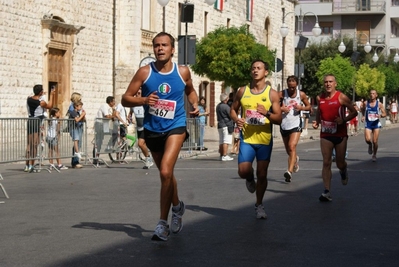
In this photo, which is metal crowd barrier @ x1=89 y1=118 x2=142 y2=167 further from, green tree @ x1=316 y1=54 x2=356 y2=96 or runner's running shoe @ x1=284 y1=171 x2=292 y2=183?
green tree @ x1=316 y1=54 x2=356 y2=96

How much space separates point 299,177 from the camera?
1736 centimetres

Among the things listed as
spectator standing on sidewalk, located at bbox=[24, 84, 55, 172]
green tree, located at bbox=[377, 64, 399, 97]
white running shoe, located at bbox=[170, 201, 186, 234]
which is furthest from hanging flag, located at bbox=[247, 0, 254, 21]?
white running shoe, located at bbox=[170, 201, 186, 234]

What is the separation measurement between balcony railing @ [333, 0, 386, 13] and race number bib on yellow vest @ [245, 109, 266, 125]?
76.0m

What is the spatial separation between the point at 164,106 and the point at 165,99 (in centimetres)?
7

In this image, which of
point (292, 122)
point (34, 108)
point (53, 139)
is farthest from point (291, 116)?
point (34, 108)

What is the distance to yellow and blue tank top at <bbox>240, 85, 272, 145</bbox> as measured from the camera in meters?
11.1

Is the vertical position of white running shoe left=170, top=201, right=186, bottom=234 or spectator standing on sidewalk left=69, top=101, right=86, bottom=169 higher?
spectator standing on sidewalk left=69, top=101, right=86, bottom=169

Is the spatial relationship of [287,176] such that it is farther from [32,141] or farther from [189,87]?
[189,87]

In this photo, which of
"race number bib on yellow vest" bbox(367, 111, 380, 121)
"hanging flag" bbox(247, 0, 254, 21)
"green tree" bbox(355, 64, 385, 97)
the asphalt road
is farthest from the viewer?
"green tree" bbox(355, 64, 385, 97)

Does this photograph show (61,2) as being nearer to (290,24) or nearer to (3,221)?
(3,221)

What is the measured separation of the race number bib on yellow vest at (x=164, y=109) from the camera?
359 inches

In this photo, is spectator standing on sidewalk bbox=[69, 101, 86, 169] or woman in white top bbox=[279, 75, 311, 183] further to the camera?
spectator standing on sidewalk bbox=[69, 101, 86, 169]

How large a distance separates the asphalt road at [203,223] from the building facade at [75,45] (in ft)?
41.5

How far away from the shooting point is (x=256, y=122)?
1112cm
